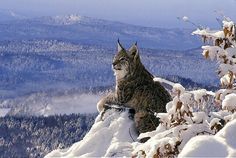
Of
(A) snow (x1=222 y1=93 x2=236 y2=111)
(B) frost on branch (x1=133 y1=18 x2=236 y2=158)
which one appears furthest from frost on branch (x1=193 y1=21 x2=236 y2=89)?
(A) snow (x1=222 y1=93 x2=236 y2=111)

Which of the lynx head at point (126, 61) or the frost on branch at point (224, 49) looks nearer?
the frost on branch at point (224, 49)

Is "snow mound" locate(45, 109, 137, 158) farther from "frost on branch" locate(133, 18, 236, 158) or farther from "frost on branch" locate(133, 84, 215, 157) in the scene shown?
"frost on branch" locate(133, 84, 215, 157)

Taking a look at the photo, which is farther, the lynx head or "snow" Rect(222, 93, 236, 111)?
the lynx head

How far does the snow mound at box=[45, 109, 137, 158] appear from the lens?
1299 cm

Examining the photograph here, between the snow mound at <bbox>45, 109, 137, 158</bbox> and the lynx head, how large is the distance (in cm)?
110

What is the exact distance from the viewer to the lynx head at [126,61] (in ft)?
A: 49.5

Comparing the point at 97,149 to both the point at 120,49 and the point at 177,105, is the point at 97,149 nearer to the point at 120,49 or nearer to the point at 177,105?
the point at 120,49

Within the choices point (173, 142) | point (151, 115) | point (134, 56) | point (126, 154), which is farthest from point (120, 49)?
point (173, 142)

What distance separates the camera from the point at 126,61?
597 inches

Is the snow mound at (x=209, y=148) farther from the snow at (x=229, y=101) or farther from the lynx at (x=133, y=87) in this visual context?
the lynx at (x=133, y=87)

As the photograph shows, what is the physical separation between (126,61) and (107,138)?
242 centimetres

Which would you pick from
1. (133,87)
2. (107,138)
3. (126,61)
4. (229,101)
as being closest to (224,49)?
(229,101)

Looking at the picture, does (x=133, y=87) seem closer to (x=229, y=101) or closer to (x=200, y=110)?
(x=200, y=110)

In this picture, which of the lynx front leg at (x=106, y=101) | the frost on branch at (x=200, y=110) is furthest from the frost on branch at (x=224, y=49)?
the lynx front leg at (x=106, y=101)
